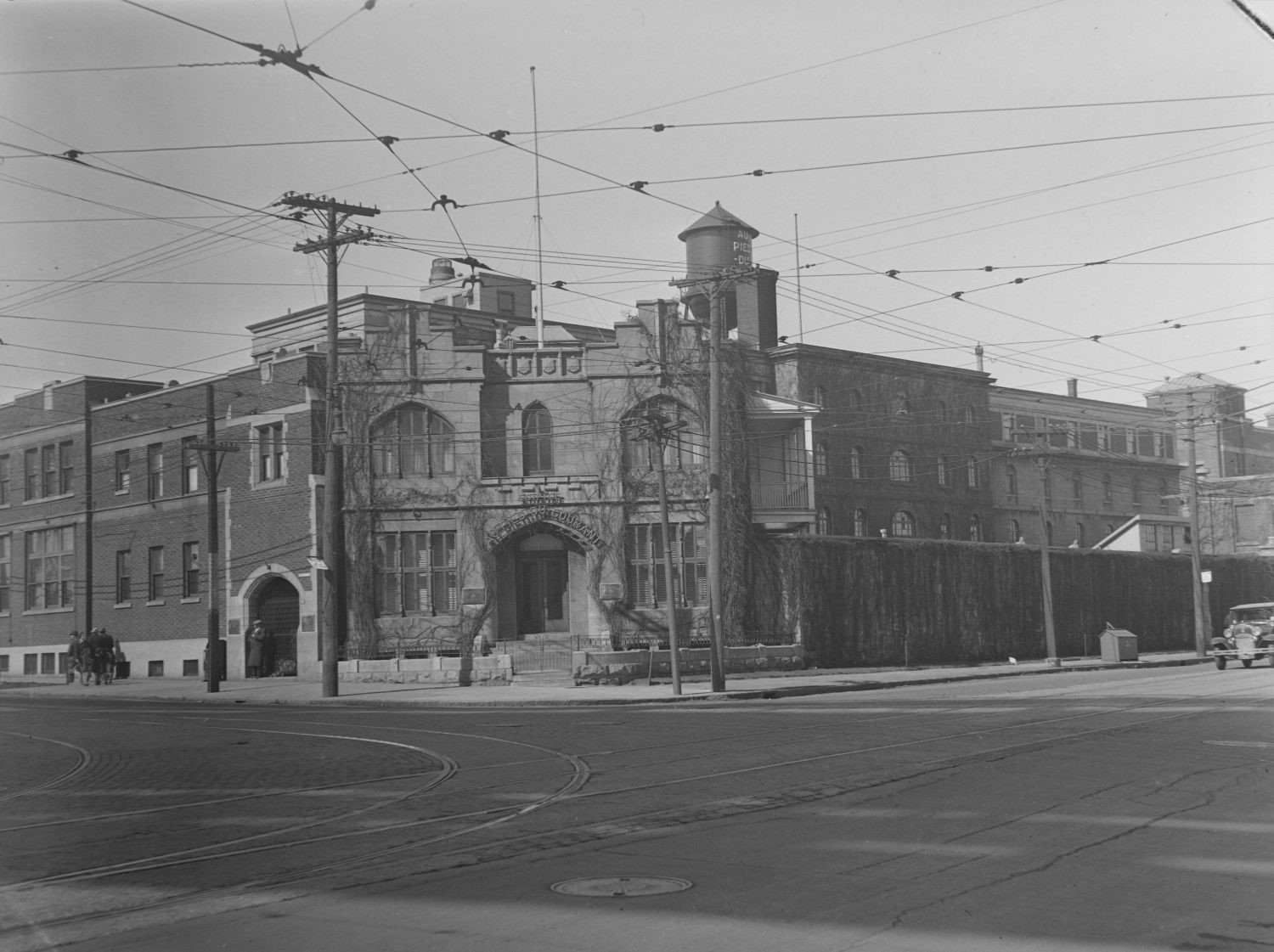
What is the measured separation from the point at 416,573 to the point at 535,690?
8735 millimetres

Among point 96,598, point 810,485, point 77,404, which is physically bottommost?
point 96,598

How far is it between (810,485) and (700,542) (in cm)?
824

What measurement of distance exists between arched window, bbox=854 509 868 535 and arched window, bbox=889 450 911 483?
6.95 feet

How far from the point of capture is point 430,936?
22.3 feet

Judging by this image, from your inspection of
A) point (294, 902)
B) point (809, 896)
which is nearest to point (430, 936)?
point (294, 902)

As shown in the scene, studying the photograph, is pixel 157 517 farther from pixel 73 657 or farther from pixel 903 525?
pixel 903 525

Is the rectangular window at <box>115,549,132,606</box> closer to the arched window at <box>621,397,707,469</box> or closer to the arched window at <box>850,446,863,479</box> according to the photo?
the arched window at <box>621,397,707,469</box>

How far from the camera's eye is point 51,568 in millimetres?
49312

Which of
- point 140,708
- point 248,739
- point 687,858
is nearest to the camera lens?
point 687,858

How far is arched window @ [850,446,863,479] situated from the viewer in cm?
5259

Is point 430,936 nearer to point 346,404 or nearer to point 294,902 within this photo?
point 294,902

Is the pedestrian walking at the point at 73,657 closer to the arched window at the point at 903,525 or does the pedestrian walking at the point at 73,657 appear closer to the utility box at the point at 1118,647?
the arched window at the point at 903,525

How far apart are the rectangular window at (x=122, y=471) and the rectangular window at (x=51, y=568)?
3136 mm

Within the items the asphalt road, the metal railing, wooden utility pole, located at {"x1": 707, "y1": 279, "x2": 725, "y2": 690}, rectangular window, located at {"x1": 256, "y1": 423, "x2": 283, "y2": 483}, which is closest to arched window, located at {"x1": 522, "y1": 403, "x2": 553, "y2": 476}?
rectangular window, located at {"x1": 256, "y1": 423, "x2": 283, "y2": 483}
